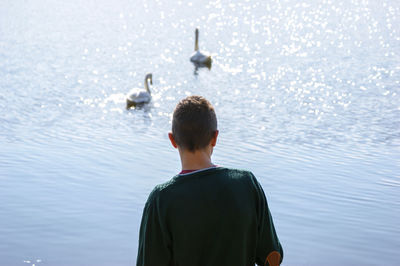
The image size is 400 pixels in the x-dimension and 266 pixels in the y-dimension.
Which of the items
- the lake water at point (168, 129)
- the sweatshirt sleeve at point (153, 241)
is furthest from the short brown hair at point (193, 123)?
the lake water at point (168, 129)

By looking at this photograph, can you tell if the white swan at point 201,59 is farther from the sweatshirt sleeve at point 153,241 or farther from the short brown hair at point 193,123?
the sweatshirt sleeve at point 153,241

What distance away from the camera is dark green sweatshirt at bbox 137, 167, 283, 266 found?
273cm

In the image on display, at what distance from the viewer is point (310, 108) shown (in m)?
15.4

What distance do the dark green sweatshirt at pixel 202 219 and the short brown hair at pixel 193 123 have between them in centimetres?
15

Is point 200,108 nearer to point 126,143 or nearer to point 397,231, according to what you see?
point 397,231

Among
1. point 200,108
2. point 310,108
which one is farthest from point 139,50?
point 200,108

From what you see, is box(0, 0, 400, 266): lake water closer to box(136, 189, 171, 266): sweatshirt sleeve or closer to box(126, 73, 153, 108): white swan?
box(126, 73, 153, 108): white swan

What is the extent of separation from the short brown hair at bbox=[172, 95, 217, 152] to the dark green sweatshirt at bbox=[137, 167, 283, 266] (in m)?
0.15

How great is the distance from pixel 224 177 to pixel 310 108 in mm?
12969

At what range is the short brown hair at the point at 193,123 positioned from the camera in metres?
2.80

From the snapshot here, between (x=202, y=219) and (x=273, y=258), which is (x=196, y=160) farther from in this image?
(x=273, y=258)

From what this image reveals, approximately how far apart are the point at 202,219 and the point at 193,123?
1.47 ft

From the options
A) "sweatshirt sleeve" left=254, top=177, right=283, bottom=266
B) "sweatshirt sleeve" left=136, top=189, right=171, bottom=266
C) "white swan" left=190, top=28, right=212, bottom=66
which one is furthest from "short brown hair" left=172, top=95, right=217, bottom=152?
"white swan" left=190, top=28, right=212, bottom=66

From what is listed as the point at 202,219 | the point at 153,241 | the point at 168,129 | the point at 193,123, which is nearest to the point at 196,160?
the point at 193,123
